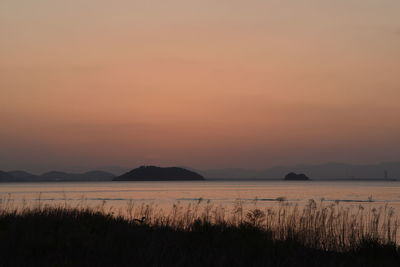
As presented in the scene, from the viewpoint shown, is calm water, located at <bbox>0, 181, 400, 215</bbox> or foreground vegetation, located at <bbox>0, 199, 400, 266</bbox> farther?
calm water, located at <bbox>0, 181, 400, 215</bbox>

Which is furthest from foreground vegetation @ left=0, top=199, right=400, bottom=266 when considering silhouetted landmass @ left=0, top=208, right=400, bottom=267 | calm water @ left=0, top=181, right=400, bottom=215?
calm water @ left=0, top=181, right=400, bottom=215

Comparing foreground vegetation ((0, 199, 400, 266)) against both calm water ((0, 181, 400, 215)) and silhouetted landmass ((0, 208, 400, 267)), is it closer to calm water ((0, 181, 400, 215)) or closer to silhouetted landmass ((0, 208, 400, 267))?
silhouetted landmass ((0, 208, 400, 267))

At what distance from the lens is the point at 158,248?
1290cm

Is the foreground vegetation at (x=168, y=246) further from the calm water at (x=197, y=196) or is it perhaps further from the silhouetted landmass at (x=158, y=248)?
the calm water at (x=197, y=196)

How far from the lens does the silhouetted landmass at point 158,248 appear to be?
11578mm

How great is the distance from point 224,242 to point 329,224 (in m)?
6.53

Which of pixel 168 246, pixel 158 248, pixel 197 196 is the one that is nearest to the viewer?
pixel 158 248

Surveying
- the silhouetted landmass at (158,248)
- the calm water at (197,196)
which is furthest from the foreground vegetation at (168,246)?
the calm water at (197,196)

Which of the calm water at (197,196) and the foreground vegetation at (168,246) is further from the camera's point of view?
the calm water at (197,196)

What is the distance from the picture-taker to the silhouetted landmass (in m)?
11.6

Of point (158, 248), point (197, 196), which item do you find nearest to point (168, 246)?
point (158, 248)

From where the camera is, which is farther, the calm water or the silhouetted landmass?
the calm water

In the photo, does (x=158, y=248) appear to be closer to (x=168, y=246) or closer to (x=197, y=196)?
(x=168, y=246)

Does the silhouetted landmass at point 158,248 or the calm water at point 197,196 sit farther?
the calm water at point 197,196
